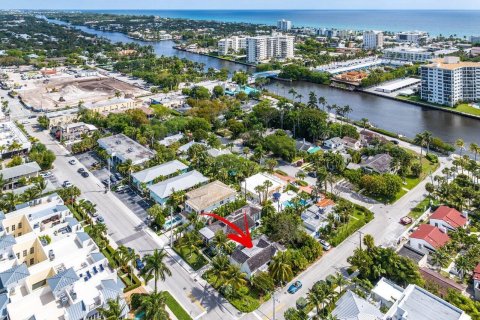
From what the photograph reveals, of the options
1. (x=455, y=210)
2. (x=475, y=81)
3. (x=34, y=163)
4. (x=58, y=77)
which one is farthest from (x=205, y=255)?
(x=58, y=77)

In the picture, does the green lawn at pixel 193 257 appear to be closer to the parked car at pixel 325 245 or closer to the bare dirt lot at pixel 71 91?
the parked car at pixel 325 245

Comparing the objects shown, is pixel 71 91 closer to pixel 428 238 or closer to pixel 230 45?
pixel 230 45

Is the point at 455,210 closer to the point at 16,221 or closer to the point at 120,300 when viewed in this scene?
the point at 120,300

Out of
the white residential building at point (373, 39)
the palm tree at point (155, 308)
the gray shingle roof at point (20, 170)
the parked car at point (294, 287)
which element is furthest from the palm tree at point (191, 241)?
the white residential building at point (373, 39)

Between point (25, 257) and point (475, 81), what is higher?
point (475, 81)

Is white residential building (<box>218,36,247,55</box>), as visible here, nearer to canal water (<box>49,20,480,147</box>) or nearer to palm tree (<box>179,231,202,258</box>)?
canal water (<box>49,20,480,147</box>)

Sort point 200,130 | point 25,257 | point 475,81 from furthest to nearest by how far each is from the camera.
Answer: point 475,81
point 200,130
point 25,257

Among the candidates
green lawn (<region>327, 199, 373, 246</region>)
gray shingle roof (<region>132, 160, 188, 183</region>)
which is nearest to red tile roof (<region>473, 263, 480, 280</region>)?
green lawn (<region>327, 199, 373, 246</region>)
